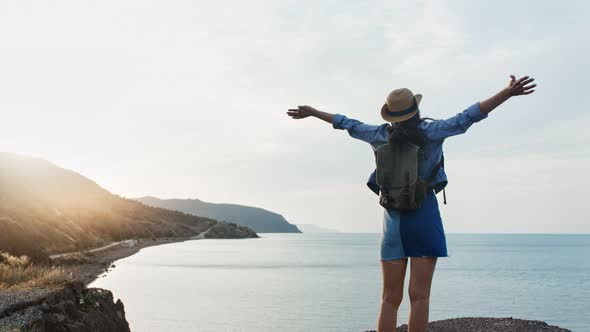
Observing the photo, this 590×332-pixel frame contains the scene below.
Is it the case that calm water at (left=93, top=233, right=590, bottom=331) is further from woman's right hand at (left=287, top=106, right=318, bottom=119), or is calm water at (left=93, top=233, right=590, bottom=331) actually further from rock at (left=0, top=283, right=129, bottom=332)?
woman's right hand at (left=287, top=106, right=318, bottom=119)

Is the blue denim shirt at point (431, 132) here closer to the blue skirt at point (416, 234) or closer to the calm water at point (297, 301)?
the blue skirt at point (416, 234)

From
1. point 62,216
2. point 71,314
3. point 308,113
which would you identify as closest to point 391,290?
point 308,113

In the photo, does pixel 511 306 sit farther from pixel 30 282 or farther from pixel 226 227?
pixel 226 227

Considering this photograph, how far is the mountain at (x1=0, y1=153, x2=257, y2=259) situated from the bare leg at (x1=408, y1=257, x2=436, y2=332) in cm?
1881

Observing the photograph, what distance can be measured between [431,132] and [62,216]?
65.2 metres

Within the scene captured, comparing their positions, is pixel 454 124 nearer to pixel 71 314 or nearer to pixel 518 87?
pixel 518 87

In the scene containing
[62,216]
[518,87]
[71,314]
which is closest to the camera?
[518,87]

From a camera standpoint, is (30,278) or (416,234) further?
(30,278)

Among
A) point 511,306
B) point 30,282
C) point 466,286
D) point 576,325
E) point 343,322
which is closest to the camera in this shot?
point 30,282

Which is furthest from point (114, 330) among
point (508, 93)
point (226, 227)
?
point (226, 227)

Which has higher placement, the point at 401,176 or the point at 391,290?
the point at 401,176

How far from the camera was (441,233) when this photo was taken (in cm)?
477

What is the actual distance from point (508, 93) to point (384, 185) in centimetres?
123

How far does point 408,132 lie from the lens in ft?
15.9
